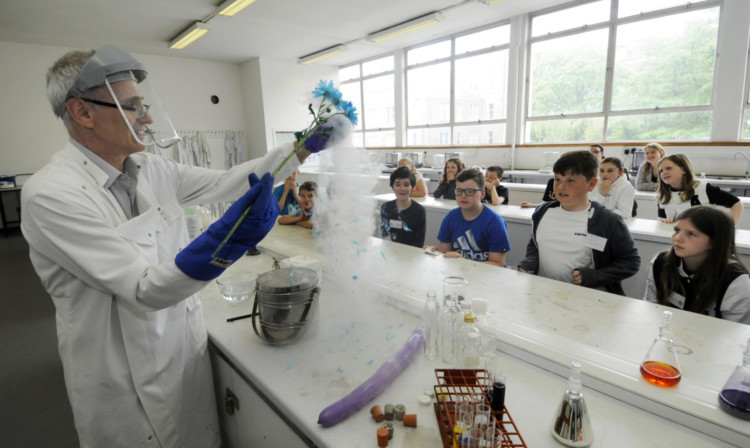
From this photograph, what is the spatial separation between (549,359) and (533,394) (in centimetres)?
14

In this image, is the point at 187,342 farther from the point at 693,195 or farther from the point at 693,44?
the point at 693,44

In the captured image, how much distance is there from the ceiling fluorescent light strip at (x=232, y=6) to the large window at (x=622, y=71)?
4962mm

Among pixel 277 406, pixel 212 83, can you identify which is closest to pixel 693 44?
pixel 277 406

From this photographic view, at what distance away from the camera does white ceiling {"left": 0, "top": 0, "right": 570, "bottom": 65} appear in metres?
5.53

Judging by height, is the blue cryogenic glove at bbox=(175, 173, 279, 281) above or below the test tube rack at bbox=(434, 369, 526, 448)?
above

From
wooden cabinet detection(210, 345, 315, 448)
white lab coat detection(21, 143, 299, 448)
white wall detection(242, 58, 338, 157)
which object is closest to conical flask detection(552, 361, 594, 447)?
wooden cabinet detection(210, 345, 315, 448)

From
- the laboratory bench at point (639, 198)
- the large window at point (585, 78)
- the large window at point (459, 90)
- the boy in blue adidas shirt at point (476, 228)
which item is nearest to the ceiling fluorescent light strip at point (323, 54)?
the large window at point (585, 78)

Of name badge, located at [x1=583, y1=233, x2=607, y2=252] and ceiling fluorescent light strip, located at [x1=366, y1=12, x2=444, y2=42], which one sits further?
ceiling fluorescent light strip, located at [x1=366, y1=12, x2=444, y2=42]

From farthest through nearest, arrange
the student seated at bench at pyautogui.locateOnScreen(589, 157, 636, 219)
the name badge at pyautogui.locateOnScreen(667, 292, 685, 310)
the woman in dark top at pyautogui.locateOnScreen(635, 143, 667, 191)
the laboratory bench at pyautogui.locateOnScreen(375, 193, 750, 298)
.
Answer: the woman in dark top at pyautogui.locateOnScreen(635, 143, 667, 191)
the student seated at bench at pyautogui.locateOnScreen(589, 157, 636, 219)
the laboratory bench at pyautogui.locateOnScreen(375, 193, 750, 298)
the name badge at pyautogui.locateOnScreen(667, 292, 685, 310)

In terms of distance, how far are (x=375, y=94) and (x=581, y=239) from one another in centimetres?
861

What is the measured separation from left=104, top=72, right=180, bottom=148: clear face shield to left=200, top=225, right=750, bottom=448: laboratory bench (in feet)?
2.44

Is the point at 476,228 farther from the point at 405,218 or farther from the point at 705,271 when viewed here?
the point at 705,271

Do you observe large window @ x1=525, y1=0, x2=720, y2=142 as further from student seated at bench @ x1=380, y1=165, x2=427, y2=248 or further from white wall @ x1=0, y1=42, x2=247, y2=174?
white wall @ x1=0, y1=42, x2=247, y2=174

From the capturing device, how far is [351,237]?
1.39 meters
